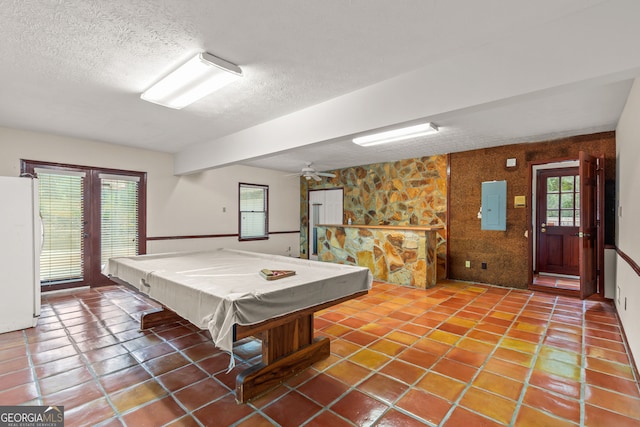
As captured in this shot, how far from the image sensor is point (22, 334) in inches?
125

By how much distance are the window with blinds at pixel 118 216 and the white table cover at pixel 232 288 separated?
2.24 m

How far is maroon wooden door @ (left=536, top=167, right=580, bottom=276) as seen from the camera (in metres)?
5.70

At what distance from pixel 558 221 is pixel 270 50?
21.0 ft

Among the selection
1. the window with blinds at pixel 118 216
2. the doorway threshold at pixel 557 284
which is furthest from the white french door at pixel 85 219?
the doorway threshold at pixel 557 284

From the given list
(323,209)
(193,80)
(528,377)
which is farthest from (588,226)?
(323,209)

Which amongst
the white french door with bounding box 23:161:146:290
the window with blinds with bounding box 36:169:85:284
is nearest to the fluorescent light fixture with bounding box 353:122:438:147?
the white french door with bounding box 23:161:146:290

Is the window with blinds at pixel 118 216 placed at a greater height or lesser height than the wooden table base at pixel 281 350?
greater

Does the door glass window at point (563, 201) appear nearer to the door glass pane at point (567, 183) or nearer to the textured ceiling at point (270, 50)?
the door glass pane at point (567, 183)

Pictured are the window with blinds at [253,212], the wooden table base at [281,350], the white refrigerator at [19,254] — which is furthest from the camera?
the window with blinds at [253,212]

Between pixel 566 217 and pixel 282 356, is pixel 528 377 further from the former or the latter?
pixel 566 217

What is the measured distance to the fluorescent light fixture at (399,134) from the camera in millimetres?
3969

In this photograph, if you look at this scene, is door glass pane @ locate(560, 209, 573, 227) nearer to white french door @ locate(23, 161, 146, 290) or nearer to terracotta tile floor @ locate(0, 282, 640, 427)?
terracotta tile floor @ locate(0, 282, 640, 427)

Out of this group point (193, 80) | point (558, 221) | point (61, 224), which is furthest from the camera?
point (558, 221)

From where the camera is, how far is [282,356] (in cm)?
238
